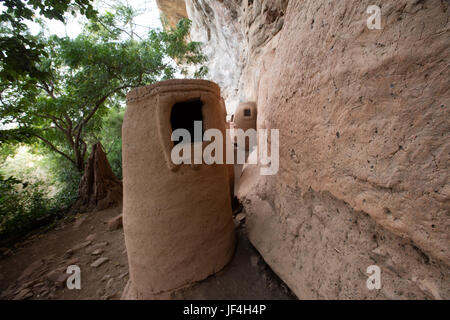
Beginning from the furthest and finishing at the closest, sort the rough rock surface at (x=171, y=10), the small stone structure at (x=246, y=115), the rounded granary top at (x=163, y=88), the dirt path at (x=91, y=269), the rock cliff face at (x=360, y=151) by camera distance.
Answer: the rough rock surface at (x=171, y=10) → the small stone structure at (x=246, y=115) → the dirt path at (x=91, y=269) → the rounded granary top at (x=163, y=88) → the rock cliff face at (x=360, y=151)

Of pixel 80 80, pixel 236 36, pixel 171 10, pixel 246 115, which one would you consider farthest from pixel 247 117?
pixel 171 10

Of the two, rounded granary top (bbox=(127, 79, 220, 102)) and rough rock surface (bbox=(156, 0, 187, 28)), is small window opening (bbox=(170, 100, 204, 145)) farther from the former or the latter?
rough rock surface (bbox=(156, 0, 187, 28))

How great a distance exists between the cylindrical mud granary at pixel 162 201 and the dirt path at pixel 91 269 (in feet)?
0.69

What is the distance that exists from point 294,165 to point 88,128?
6943 millimetres

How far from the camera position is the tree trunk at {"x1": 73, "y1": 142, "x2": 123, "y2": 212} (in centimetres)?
491

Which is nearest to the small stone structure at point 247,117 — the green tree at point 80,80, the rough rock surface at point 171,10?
the green tree at point 80,80

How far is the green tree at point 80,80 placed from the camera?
451 centimetres

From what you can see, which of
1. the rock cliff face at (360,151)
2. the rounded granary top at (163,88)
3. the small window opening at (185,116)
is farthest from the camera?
the small window opening at (185,116)

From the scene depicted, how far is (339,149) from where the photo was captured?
1.30 meters

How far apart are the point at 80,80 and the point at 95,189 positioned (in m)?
2.84

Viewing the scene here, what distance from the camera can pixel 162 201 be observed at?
1571 millimetres

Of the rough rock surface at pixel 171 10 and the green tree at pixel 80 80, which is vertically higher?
the rough rock surface at pixel 171 10

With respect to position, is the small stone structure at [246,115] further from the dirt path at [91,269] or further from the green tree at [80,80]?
the dirt path at [91,269]

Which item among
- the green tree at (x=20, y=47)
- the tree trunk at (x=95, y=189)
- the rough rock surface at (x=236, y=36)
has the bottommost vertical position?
the tree trunk at (x=95, y=189)
